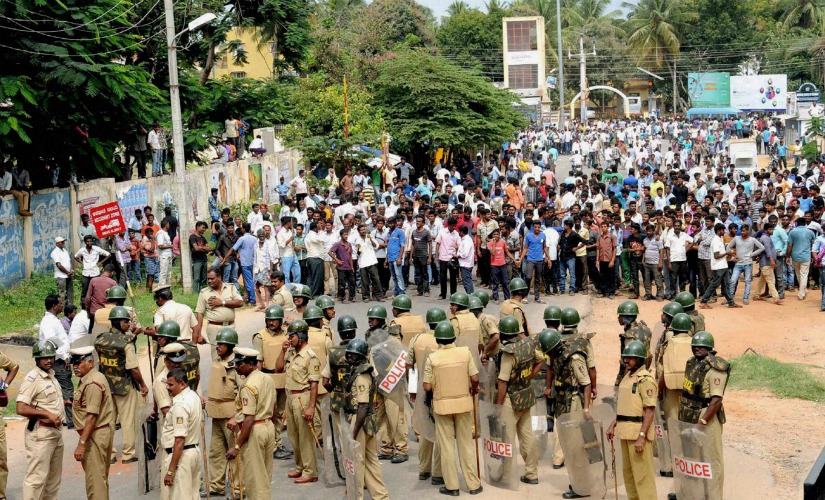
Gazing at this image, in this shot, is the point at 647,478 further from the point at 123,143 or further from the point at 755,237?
the point at 123,143

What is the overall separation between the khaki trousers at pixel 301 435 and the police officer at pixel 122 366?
1.55 m

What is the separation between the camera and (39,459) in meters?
10.2

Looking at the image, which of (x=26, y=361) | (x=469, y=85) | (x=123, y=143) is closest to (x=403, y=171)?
(x=469, y=85)

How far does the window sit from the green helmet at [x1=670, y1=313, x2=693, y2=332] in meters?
63.3

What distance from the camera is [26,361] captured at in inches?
607

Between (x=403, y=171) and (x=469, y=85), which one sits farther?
(x=469, y=85)

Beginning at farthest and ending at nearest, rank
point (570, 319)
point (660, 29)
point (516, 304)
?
point (660, 29) → point (516, 304) → point (570, 319)

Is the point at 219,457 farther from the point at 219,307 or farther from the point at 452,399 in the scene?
the point at 219,307

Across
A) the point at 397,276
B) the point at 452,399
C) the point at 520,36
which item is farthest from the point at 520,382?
the point at 520,36

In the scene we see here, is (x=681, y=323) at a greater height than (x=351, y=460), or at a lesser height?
greater

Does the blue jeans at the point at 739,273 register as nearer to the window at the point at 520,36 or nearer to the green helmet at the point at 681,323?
the green helmet at the point at 681,323

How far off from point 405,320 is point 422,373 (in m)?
1.27

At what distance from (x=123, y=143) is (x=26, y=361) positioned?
1200 cm

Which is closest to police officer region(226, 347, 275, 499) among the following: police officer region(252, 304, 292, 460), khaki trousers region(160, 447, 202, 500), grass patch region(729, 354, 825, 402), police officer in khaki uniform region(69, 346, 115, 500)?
khaki trousers region(160, 447, 202, 500)
